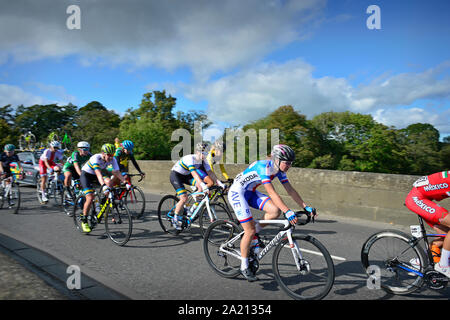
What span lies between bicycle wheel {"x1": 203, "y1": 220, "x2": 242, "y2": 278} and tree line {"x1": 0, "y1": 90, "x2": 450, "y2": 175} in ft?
98.3

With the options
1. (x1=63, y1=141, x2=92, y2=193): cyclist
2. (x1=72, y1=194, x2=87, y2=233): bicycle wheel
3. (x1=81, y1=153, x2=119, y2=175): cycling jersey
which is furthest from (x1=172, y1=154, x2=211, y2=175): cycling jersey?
(x1=63, y1=141, x2=92, y2=193): cyclist

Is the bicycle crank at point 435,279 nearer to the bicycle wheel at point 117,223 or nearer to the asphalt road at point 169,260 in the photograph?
the asphalt road at point 169,260

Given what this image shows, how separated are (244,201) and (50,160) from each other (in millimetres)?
7959

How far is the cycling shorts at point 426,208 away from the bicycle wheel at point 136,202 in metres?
5.93

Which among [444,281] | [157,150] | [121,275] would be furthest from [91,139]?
[444,281]

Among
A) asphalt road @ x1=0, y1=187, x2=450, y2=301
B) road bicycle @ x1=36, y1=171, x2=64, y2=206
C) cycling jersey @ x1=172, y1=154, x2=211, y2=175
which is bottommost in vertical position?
asphalt road @ x1=0, y1=187, x2=450, y2=301

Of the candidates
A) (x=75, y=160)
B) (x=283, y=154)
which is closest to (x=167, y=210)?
(x=75, y=160)

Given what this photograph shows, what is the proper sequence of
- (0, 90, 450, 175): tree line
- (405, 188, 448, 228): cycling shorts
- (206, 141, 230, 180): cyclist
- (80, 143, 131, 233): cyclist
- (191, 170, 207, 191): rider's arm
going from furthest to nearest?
1. (0, 90, 450, 175): tree line
2. (206, 141, 230, 180): cyclist
3. (80, 143, 131, 233): cyclist
4. (191, 170, 207, 191): rider's arm
5. (405, 188, 448, 228): cycling shorts

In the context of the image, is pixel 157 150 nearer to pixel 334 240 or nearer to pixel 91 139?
pixel 91 139

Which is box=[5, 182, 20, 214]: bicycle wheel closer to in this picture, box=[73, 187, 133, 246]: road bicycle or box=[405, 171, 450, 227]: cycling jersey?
box=[73, 187, 133, 246]: road bicycle

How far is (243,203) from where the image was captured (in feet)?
13.0

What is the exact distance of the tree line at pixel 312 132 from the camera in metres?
40.5

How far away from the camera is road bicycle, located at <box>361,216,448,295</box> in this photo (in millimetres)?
3557

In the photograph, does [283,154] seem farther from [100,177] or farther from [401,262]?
[100,177]
